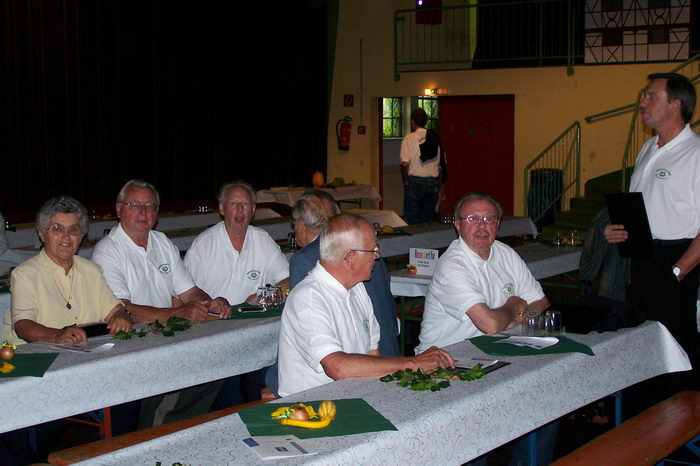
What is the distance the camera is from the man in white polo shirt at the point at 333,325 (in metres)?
2.90

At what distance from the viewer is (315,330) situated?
9.61ft

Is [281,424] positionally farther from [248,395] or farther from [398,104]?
[398,104]

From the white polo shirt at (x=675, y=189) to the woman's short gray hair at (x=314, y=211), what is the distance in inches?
55.7

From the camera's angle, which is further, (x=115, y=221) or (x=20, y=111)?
(x=20, y=111)

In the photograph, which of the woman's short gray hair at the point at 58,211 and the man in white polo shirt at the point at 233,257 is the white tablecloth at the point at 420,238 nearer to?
the man in white polo shirt at the point at 233,257

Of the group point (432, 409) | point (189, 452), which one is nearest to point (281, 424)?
point (189, 452)

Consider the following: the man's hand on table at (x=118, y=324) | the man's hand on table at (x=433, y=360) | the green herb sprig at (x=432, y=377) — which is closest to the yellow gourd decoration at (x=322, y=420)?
the green herb sprig at (x=432, y=377)

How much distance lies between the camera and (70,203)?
3.79m

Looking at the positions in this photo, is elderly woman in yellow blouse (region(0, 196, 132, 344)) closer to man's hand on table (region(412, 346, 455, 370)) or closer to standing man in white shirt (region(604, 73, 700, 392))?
man's hand on table (region(412, 346, 455, 370))

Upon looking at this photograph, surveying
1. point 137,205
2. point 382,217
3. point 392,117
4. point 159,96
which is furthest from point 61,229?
point 392,117

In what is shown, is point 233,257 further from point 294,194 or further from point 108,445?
point 294,194

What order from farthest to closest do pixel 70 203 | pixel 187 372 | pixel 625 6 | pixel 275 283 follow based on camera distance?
1. pixel 625 6
2. pixel 275 283
3. pixel 70 203
4. pixel 187 372

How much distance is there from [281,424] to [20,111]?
10070mm

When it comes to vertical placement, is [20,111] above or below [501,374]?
above
